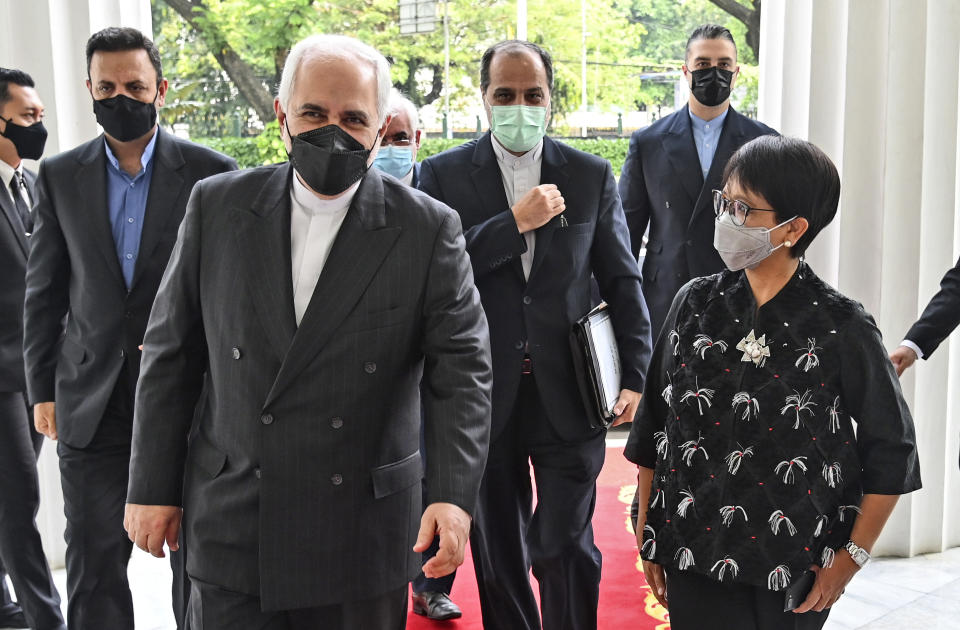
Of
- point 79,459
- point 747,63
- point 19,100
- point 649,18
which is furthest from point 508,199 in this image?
point 747,63

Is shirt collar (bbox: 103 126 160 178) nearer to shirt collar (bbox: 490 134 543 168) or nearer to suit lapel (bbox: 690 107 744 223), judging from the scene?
shirt collar (bbox: 490 134 543 168)

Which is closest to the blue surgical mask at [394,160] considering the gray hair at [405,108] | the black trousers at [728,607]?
the gray hair at [405,108]

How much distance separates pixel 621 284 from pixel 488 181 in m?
0.51

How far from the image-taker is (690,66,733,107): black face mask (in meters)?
4.25

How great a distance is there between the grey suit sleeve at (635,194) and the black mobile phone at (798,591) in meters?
2.33

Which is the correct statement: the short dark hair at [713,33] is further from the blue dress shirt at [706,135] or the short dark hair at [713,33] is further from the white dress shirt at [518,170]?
the white dress shirt at [518,170]

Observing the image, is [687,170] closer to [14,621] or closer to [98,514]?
[98,514]

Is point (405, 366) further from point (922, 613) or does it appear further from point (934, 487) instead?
point (934, 487)

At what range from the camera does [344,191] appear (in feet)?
7.13

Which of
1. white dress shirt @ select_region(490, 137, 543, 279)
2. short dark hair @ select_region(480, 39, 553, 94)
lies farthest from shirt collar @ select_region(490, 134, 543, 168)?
short dark hair @ select_region(480, 39, 553, 94)

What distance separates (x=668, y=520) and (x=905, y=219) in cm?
284

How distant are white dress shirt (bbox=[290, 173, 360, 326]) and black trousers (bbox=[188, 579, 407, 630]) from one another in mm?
563

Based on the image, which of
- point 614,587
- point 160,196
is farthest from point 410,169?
point 614,587

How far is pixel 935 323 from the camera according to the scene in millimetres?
3291
